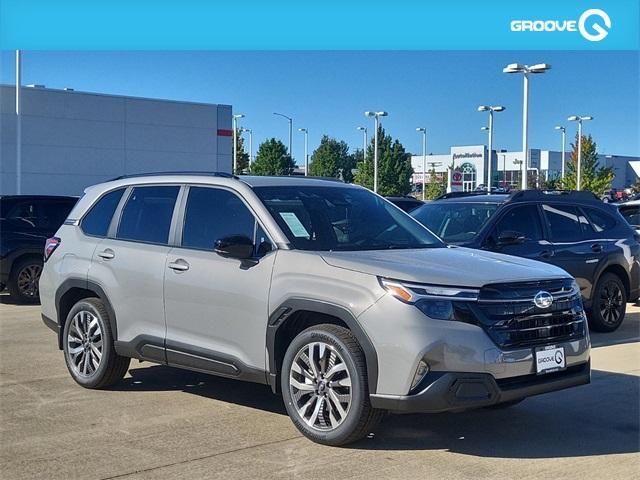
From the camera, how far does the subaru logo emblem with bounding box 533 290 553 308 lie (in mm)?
5035

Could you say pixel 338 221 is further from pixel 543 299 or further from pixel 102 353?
pixel 102 353

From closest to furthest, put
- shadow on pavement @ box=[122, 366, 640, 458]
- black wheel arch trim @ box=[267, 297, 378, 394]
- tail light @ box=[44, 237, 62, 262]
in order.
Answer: black wheel arch trim @ box=[267, 297, 378, 394] → shadow on pavement @ box=[122, 366, 640, 458] → tail light @ box=[44, 237, 62, 262]

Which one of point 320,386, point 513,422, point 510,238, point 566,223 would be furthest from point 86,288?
point 566,223

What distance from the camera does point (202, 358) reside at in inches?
225

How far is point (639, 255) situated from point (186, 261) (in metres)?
7.04

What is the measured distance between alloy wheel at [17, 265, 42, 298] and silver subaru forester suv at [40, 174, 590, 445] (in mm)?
5562

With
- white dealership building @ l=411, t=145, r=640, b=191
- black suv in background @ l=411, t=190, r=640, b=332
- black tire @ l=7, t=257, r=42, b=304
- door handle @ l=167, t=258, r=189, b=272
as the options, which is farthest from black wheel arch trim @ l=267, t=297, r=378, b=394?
white dealership building @ l=411, t=145, r=640, b=191

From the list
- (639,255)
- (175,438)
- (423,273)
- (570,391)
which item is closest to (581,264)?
(639,255)

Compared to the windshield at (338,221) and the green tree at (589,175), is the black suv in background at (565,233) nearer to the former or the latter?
the windshield at (338,221)

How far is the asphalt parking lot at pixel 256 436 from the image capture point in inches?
184

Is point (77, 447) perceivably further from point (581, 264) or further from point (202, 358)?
point (581, 264)

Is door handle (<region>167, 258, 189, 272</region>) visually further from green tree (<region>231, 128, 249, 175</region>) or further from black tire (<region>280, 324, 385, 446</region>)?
green tree (<region>231, 128, 249, 175</region>)

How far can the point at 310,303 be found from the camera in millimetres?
5090

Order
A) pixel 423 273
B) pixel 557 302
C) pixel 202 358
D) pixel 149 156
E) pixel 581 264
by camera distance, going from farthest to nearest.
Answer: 1. pixel 149 156
2. pixel 581 264
3. pixel 202 358
4. pixel 557 302
5. pixel 423 273
